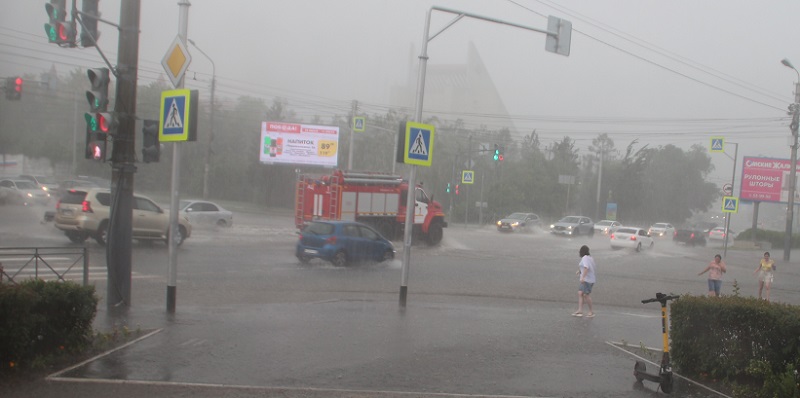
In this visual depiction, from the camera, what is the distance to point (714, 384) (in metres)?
7.79

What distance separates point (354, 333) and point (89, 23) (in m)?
6.28

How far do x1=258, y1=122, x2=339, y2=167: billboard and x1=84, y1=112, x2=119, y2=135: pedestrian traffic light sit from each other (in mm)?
37332

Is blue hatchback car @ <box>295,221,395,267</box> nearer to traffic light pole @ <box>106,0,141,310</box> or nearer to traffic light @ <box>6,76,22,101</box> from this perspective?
traffic light @ <box>6,76,22,101</box>

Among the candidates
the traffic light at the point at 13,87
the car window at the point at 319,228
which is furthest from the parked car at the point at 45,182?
the car window at the point at 319,228

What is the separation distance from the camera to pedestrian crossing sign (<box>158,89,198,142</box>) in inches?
406

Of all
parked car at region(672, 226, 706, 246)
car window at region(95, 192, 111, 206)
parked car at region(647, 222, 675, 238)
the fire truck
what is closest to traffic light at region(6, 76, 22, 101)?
car window at region(95, 192, 111, 206)

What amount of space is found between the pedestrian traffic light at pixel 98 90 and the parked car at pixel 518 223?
132 feet

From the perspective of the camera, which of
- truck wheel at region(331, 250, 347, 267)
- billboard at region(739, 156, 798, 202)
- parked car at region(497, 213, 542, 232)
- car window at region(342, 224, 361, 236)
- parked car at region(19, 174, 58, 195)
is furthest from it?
parked car at region(497, 213, 542, 232)

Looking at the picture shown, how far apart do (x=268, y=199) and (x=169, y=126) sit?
39231mm

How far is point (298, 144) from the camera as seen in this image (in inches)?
1919

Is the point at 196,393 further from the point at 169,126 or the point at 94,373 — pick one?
the point at 169,126

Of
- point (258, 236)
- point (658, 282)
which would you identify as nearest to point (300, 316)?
point (658, 282)

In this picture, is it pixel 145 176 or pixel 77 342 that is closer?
pixel 77 342

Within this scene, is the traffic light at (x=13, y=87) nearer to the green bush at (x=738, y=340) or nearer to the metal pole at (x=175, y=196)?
Result: the metal pole at (x=175, y=196)
